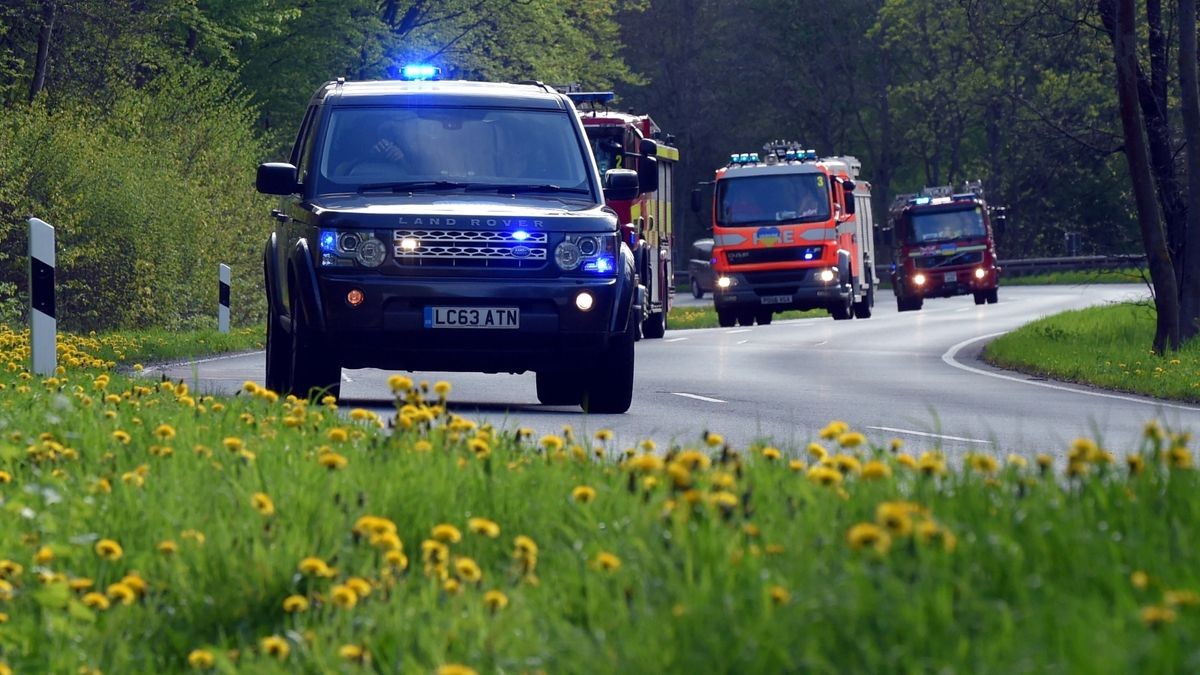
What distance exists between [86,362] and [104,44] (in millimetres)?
22905

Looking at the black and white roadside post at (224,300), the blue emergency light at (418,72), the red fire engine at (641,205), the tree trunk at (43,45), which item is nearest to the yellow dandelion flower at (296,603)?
the blue emergency light at (418,72)

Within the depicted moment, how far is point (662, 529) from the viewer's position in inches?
194

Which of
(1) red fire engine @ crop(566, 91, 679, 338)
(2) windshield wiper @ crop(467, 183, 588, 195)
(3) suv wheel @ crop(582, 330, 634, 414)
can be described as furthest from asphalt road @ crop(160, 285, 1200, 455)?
(1) red fire engine @ crop(566, 91, 679, 338)

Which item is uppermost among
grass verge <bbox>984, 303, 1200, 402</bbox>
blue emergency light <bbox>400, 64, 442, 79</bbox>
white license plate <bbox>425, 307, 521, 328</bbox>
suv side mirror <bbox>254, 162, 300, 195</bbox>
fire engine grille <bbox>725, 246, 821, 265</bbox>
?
blue emergency light <bbox>400, 64, 442, 79</bbox>

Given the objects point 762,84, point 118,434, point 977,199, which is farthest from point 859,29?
point 118,434

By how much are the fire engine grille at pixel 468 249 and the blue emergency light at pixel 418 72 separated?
3517 mm

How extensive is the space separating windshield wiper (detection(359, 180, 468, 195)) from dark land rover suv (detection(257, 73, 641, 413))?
0.02 m

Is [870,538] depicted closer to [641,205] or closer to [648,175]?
[648,175]

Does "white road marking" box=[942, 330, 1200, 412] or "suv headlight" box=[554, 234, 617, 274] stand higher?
"suv headlight" box=[554, 234, 617, 274]

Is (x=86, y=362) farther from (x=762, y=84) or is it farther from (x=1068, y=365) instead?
(x=762, y=84)

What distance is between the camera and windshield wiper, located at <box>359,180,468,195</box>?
13195mm

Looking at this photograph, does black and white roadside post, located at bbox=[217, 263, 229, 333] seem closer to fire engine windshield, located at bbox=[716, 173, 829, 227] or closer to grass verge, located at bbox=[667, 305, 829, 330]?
fire engine windshield, located at bbox=[716, 173, 829, 227]

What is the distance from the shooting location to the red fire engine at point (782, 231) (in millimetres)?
39250

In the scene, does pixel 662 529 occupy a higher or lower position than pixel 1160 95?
lower
